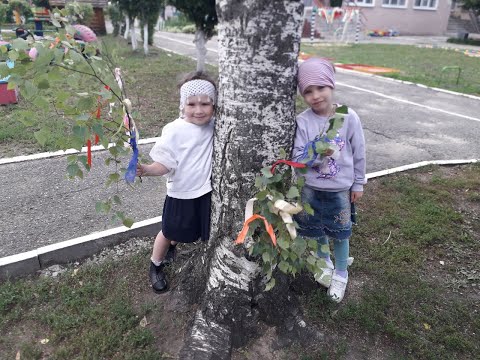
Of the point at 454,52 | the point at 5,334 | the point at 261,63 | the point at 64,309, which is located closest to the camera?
the point at 261,63

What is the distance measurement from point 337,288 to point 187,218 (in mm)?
1083

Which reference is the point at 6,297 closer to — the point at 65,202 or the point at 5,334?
the point at 5,334

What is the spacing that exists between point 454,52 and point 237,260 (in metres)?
18.5

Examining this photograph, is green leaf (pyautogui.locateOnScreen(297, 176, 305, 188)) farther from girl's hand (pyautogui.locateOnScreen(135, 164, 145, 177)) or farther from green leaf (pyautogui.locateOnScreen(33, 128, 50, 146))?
green leaf (pyautogui.locateOnScreen(33, 128, 50, 146))

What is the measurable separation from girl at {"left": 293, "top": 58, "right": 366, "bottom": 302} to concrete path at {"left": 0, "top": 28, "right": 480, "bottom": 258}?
1.64m

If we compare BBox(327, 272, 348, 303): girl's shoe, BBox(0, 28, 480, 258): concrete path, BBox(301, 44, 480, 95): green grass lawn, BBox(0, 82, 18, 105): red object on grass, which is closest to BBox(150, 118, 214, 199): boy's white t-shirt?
BBox(327, 272, 348, 303): girl's shoe

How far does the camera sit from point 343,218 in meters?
2.53

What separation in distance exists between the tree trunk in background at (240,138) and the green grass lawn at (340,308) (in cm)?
18

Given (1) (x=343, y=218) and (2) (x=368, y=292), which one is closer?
(1) (x=343, y=218)

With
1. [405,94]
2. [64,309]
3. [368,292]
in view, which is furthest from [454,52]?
[64,309]

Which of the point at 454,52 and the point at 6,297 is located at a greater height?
the point at 454,52

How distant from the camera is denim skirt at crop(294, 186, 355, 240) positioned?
8.10 feet

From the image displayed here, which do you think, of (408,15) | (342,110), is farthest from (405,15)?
(342,110)

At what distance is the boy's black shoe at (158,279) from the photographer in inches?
107
